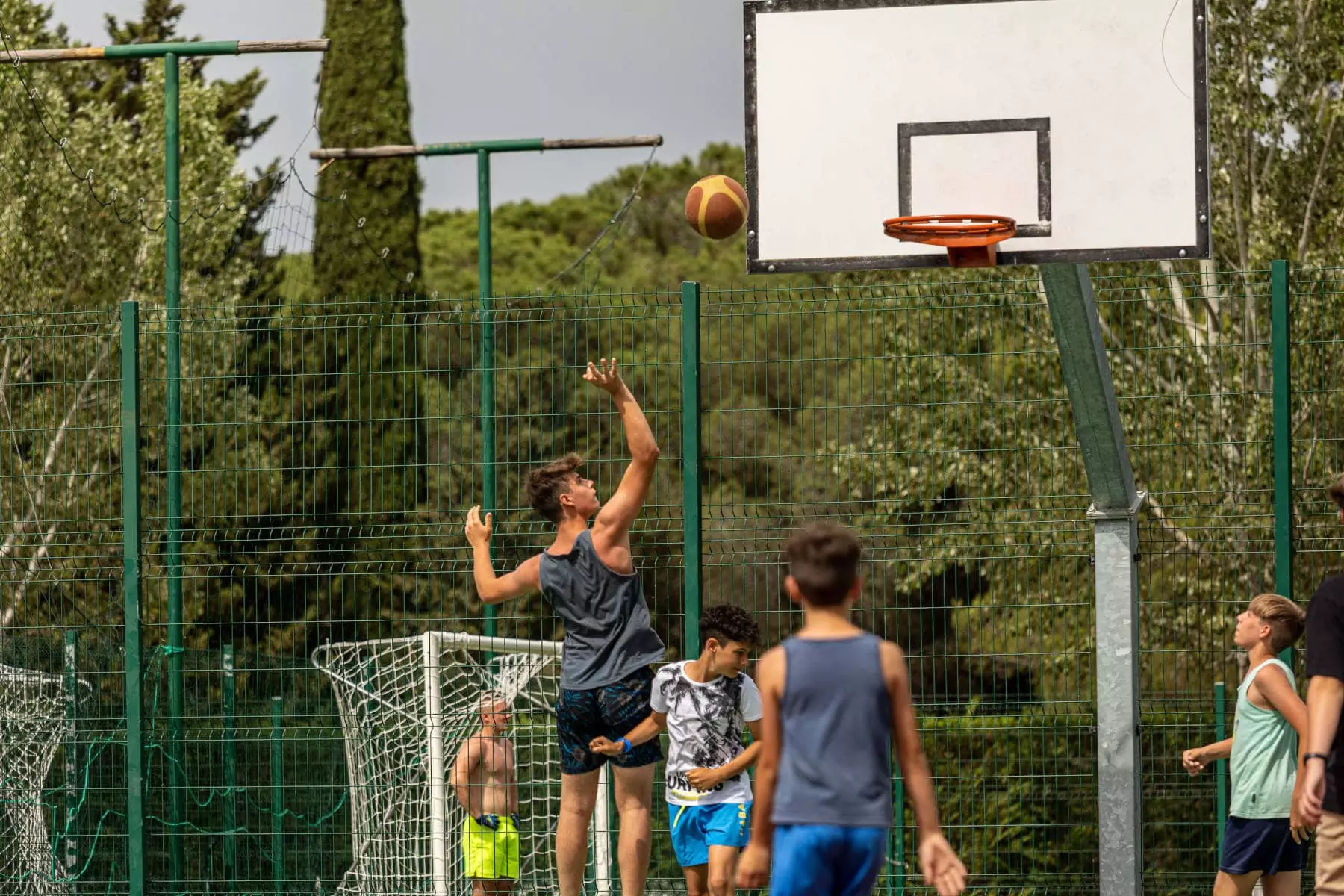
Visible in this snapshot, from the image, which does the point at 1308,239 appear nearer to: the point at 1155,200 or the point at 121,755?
the point at 1155,200

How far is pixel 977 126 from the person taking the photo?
7426 mm

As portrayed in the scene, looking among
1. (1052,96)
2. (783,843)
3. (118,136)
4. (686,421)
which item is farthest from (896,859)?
(118,136)

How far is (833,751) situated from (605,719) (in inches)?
103

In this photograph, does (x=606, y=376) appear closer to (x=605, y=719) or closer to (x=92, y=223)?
(x=605, y=719)

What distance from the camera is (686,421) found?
8.84 m

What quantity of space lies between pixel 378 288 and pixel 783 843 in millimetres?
16139

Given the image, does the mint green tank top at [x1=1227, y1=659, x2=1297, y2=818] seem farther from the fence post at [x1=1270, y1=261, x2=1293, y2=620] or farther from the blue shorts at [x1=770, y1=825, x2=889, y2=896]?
the blue shorts at [x1=770, y1=825, x2=889, y2=896]


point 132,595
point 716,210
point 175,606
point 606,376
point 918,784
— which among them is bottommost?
point 918,784

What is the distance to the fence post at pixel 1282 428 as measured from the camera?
8.32m

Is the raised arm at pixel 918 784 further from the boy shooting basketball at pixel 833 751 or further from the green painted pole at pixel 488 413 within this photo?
the green painted pole at pixel 488 413

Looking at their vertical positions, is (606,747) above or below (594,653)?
below

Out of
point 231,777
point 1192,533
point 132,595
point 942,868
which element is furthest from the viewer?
point 1192,533

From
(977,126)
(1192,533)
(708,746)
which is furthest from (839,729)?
(1192,533)

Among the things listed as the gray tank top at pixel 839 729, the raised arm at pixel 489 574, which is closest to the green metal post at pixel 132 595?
the raised arm at pixel 489 574
